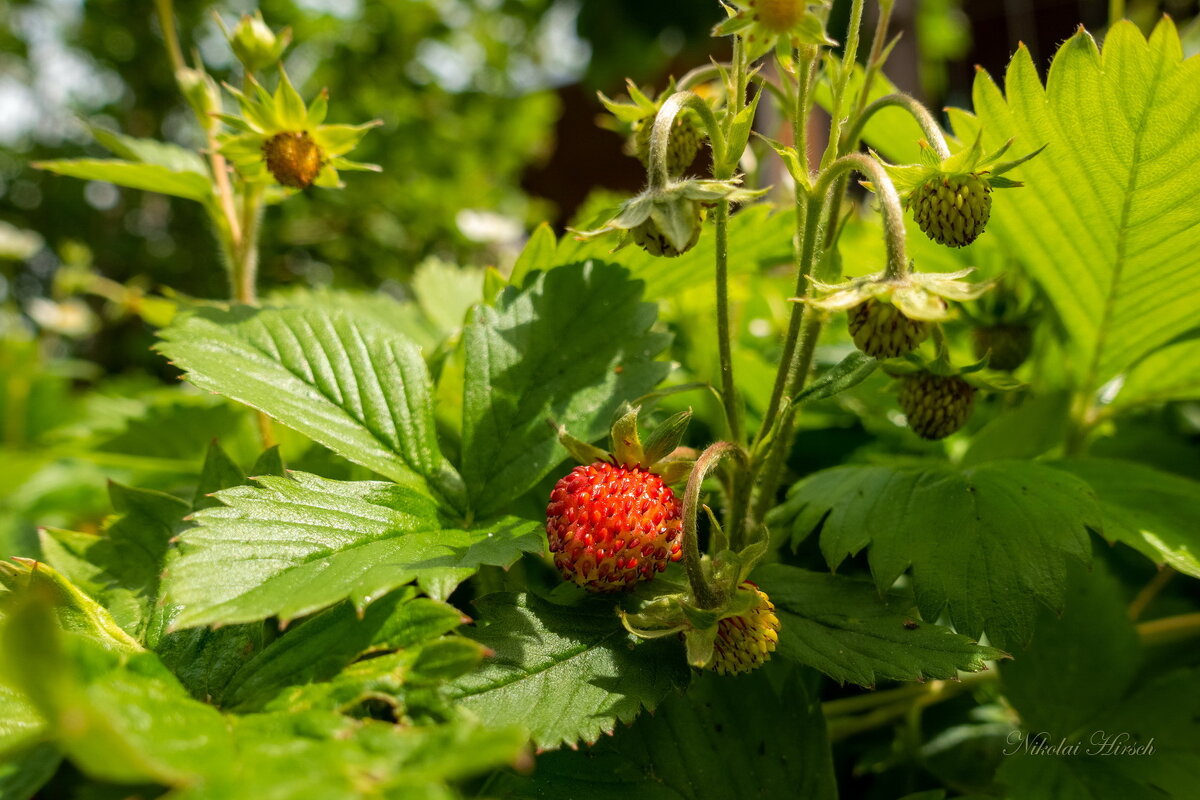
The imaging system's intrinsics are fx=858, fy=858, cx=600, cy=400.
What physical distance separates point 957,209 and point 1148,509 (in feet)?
1.09

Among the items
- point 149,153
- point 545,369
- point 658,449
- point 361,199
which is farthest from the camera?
point 361,199

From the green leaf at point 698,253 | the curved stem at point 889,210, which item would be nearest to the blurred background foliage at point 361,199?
the green leaf at point 698,253

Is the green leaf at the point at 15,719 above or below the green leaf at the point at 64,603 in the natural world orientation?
below

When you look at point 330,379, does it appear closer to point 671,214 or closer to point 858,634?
point 671,214

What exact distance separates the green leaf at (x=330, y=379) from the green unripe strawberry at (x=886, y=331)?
1.06 ft

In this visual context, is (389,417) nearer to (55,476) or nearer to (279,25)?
(55,476)

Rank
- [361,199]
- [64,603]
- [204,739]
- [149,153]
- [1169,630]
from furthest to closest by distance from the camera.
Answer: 1. [361,199]
2. [149,153]
3. [1169,630]
4. [64,603]
5. [204,739]

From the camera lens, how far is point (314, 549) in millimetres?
525

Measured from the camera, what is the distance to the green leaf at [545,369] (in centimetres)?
66

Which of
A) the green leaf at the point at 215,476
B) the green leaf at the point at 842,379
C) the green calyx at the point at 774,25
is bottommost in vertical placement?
the green leaf at the point at 215,476

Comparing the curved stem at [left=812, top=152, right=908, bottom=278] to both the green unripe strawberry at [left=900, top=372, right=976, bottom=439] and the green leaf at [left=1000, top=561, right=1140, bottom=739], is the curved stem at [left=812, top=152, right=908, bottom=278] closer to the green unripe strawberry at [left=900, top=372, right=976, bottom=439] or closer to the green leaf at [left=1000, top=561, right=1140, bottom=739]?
the green unripe strawberry at [left=900, top=372, right=976, bottom=439]

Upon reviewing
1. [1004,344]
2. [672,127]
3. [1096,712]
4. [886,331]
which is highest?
[672,127]

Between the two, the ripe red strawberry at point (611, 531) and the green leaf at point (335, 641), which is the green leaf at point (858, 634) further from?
the green leaf at point (335, 641)

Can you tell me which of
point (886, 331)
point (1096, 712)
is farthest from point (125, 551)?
point (1096, 712)
